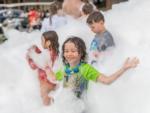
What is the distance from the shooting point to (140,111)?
14.0ft

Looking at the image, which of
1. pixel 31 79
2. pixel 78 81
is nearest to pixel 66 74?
pixel 78 81

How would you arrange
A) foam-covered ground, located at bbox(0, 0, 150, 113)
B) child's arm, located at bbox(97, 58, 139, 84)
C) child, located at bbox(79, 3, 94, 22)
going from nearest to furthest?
child's arm, located at bbox(97, 58, 139, 84), foam-covered ground, located at bbox(0, 0, 150, 113), child, located at bbox(79, 3, 94, 22)

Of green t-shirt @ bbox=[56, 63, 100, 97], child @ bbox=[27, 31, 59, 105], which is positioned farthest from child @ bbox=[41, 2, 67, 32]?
green t-shirt @ bbox=[56, 63, 100, 97]

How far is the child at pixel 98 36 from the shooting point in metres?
4.90

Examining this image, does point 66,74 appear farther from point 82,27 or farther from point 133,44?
point 82,27

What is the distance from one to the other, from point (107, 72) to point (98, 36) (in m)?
0.36

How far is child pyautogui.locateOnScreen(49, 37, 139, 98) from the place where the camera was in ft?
13.8

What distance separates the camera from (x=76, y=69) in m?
4.25

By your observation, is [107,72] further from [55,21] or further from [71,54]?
[55,21]

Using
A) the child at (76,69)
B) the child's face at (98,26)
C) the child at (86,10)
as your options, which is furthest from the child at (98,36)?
the child at (86,10)

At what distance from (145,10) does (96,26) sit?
141 cm

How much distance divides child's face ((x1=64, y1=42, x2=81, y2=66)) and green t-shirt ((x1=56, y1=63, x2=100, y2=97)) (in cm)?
6

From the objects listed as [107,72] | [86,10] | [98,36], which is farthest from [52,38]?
[86,10]

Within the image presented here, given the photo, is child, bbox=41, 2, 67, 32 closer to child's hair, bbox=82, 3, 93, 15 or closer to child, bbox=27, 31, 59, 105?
child's hair, bbox=82, 3, 93, 15
